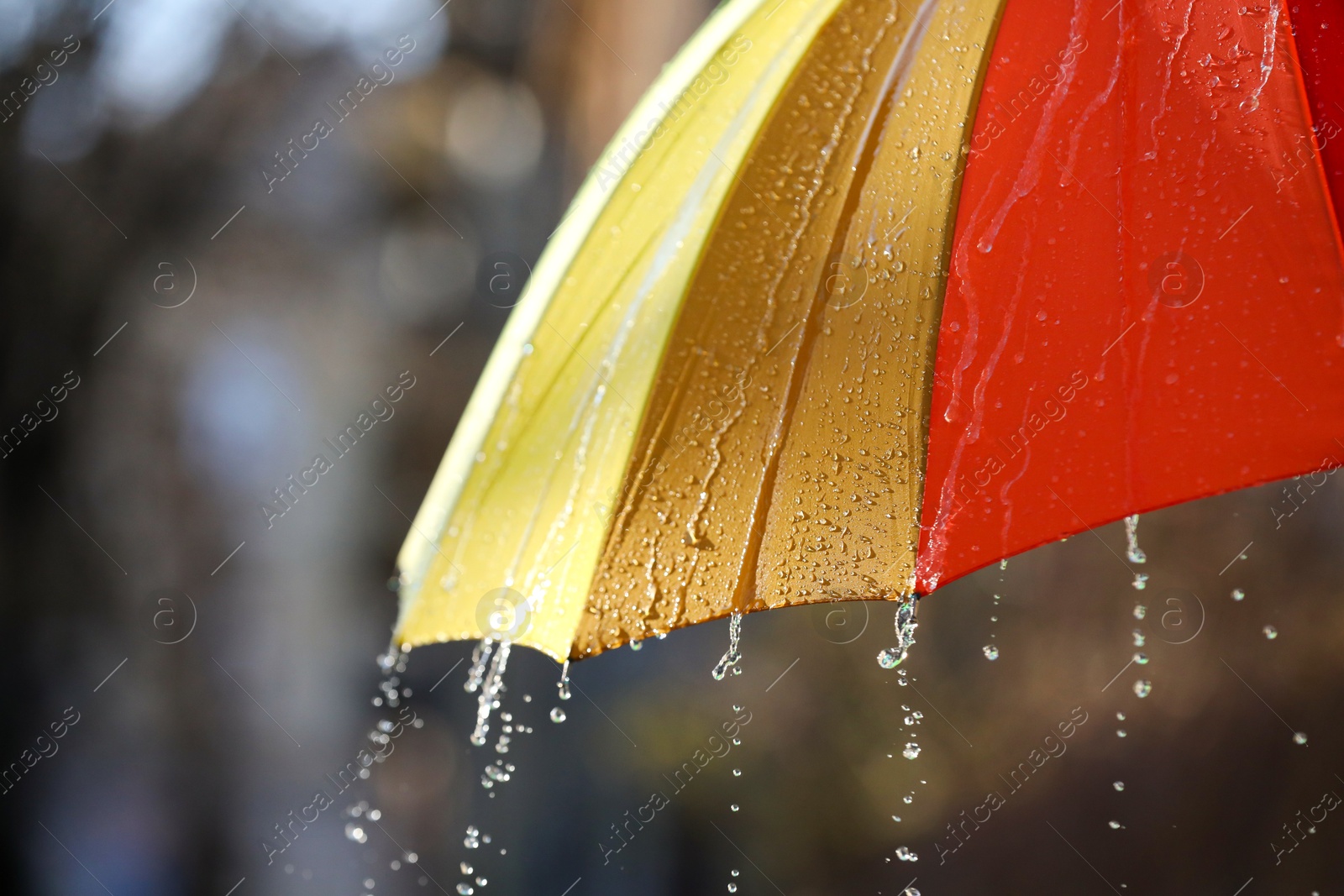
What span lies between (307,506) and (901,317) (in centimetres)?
302

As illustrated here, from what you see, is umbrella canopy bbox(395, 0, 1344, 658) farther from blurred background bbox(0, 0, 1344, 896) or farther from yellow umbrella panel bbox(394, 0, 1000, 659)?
blurred background bbox(0, 0, 1344, 896)

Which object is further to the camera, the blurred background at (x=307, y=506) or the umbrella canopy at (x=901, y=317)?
the blurred background at (x=307, y=506)

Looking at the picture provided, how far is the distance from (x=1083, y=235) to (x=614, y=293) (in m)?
0.62

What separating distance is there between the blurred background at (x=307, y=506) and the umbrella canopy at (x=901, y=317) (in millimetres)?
2068

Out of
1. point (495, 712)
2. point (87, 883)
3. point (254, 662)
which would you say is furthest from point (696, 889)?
point (87, 883)

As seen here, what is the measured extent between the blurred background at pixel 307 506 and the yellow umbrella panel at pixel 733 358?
2085 mm

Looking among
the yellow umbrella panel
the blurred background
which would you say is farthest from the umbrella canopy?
the blurred background

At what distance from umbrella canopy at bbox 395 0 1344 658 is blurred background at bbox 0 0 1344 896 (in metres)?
2.07

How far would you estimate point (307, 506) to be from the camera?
352 centimetres

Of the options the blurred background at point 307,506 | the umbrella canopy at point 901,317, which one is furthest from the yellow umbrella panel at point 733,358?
the blurred background at point 307,506

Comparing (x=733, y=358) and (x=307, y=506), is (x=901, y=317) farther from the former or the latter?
(x=307, y=506)

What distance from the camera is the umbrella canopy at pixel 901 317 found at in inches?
42.4

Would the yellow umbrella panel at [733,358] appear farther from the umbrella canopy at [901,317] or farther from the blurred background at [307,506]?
the blurred background at [307,506]

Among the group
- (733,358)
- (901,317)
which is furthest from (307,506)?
(901,317)
